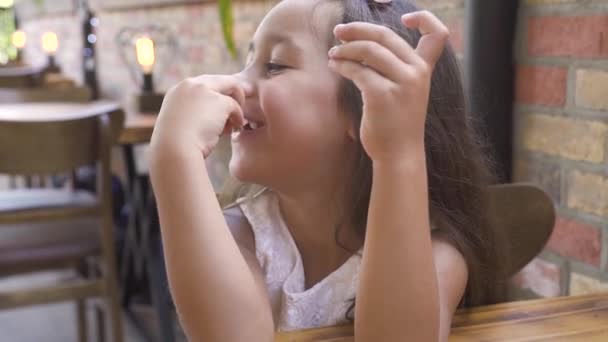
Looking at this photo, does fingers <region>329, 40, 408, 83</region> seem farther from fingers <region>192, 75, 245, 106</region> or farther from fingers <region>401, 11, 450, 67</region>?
fingers <region>192, 75, 245, 106</region>

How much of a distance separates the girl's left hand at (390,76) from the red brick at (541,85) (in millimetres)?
670

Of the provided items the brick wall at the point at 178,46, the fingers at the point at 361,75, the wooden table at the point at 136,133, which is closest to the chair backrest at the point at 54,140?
the wooden table at the point at 136,133

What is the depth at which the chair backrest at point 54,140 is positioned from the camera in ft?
6.02

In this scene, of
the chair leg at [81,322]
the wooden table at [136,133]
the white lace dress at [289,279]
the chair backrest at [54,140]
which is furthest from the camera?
the chair leg at [81,322]

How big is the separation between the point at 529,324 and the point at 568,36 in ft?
2.02

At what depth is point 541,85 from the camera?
1259 millimetres

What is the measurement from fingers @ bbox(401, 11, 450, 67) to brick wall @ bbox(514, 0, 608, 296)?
22.9 inches

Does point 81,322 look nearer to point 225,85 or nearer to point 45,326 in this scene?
point 45,326

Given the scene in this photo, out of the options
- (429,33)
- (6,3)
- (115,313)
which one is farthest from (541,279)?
(6,3)

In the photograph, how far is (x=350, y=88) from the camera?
796 mm

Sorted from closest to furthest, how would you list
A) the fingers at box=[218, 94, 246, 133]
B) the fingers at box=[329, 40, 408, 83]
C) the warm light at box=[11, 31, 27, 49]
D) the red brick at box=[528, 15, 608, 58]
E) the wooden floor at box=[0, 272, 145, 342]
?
the fingers at box=[329, 40, 408, 83]
the fingers at box=[218, 94, 246, 133]
the red brick at box=[528, 15, 608, 58]
the wooden floor at box=[0, 272, 145, 342]
the warm light at box=[11, 31, 27, 49]

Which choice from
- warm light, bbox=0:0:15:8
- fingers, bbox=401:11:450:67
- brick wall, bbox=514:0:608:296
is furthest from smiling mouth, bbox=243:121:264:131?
warm light, bbox=0:0:15:8

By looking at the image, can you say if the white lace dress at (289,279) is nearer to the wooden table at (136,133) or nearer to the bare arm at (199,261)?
the bare arm at (199,261)

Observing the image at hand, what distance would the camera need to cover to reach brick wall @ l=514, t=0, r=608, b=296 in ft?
3.68
